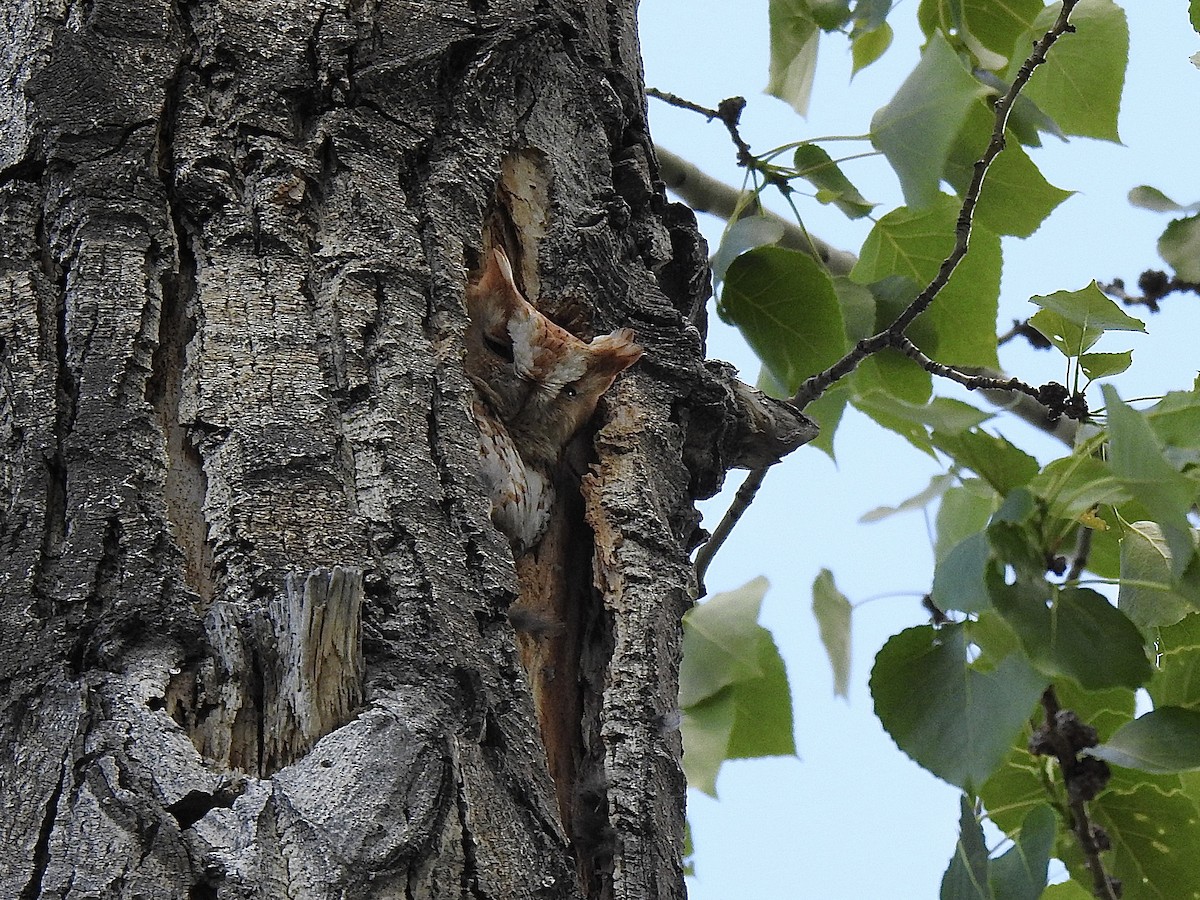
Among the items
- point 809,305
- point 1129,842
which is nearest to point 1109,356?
point 809,305

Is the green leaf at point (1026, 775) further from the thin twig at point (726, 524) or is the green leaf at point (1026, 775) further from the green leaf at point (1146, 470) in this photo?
the green leaf at point (1146, 470)

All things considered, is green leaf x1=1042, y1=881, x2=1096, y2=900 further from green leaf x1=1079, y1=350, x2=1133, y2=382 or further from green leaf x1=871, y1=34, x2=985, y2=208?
green leaf x1=871, y1=34, x2=985, y2=208

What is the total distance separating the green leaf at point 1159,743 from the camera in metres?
0.92

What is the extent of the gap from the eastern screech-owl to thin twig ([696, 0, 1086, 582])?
1.00ft

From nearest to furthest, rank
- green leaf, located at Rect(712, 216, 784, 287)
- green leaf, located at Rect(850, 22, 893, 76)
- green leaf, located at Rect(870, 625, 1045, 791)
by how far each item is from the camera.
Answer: green leaf, located at Rect(870, 625, 1045, 791) → green leaf, located at Rect(712, 216, 784, 287) → green leaf, located at Rect(850, 22, 893, 76)

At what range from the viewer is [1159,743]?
94 centimetres

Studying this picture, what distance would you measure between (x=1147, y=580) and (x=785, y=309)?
45 cm

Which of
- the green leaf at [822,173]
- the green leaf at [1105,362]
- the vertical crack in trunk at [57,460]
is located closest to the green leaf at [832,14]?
the green leaf at [822,173]

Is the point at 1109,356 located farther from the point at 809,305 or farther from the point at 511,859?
the point at 511,859

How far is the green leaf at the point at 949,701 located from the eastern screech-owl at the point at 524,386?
31cm

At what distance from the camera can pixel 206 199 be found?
0.89m

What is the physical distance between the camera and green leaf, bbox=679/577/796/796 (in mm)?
1364

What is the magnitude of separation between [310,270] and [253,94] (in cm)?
15

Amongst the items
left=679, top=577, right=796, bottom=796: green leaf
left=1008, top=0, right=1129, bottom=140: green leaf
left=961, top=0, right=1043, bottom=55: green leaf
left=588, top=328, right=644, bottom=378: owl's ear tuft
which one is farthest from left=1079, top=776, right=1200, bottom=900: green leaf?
left=961, top=0, right=1043, bottom=55: green leaf
